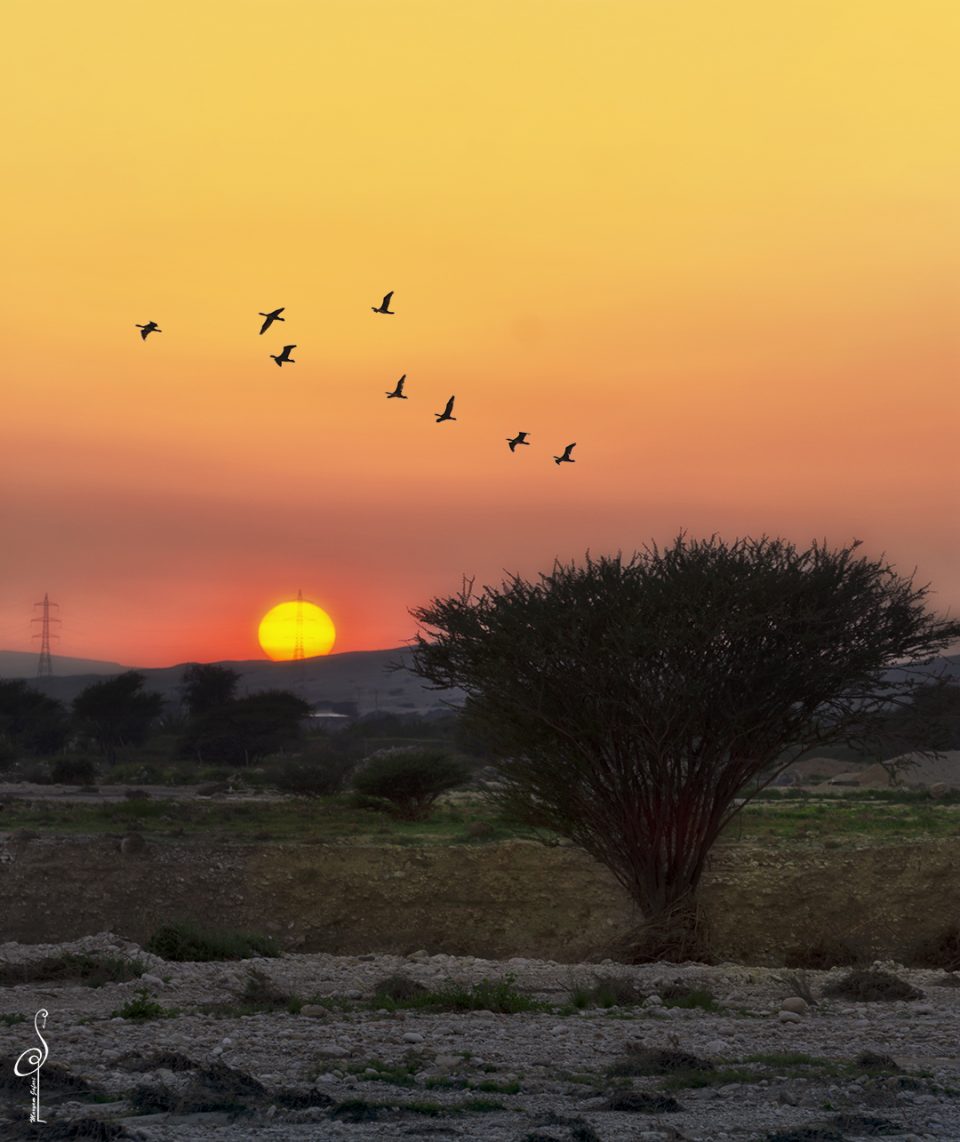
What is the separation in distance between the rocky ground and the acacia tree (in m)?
4.10

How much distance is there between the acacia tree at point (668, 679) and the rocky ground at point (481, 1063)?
4.10m

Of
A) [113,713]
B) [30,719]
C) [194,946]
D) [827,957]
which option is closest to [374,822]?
[827,957]

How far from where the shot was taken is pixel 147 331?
23.5 m

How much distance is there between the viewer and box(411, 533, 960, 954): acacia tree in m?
21.7

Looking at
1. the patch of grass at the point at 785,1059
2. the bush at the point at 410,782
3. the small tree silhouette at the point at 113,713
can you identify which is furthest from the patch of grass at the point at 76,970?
the small tree silhouette at the point at 113,713

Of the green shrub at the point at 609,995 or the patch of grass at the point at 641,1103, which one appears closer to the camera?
the patch of grass at the point at 641,1103

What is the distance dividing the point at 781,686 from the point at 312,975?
821cm

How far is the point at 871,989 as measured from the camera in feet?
55.7

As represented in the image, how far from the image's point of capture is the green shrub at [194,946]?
20922mm

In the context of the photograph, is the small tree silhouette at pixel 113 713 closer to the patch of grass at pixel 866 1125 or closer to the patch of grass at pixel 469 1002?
the patch of grass at pixel 469 1002

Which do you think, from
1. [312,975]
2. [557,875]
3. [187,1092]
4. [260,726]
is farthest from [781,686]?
[260,726]

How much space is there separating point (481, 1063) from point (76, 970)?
8.43 meters

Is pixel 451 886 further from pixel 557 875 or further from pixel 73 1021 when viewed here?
pixel 73 1021

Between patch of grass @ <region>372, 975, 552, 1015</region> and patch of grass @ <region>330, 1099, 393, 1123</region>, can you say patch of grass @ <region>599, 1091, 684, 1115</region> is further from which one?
patch of grass @ <region>372, 975, 552, 1015</region>
